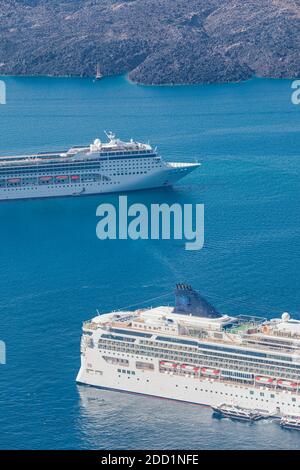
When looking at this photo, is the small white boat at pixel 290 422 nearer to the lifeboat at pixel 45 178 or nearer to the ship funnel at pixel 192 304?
the ship funnel at pixel 192 304

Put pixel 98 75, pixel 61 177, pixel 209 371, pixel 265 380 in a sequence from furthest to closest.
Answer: pixel 98 75 < pixel 61 177 < pixel 209 371 < pixel 265 380

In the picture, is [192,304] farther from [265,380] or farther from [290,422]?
[290,422]

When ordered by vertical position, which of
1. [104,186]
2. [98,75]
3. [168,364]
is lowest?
[168,364]

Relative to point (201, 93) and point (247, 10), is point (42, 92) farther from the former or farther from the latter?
point (247, 10)

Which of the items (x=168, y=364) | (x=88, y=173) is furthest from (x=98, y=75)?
(x=168, y=364)

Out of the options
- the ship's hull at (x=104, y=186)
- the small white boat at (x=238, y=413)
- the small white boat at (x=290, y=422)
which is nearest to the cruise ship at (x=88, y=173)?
the ship's hull at (x=104, y=186)
